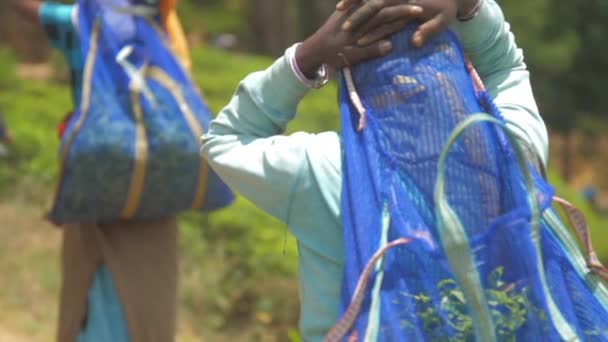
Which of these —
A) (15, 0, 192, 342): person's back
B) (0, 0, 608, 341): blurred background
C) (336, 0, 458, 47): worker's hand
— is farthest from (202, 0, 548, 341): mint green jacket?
(15, 0, 192, 342): person's back

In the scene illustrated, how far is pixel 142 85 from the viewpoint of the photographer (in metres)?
3.51

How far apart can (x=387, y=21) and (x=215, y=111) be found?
590 centimetres

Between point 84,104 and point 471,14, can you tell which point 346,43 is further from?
point 84,104

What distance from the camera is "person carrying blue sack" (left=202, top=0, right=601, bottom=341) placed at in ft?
6.12

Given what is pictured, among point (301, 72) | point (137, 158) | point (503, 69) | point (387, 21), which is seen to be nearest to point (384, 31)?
point (387, 21)

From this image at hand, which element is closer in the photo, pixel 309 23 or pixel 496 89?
pixel 496 89

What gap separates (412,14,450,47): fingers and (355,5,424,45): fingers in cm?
3

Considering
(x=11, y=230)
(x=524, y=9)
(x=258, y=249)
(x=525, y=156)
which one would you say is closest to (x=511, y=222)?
(x=525, y=156)

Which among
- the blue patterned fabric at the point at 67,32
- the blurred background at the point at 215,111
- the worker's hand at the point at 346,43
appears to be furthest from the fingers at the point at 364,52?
the blue patterned fabric at the point at 67,32

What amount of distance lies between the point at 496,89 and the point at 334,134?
1.15ft

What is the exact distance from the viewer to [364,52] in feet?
6.17

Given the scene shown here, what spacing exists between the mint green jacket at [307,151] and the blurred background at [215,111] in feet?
0.84

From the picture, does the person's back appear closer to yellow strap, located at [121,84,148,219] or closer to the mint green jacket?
yellow strap, located at [121,84,148,219]

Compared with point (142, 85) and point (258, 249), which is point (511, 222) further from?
point (258, 249)
